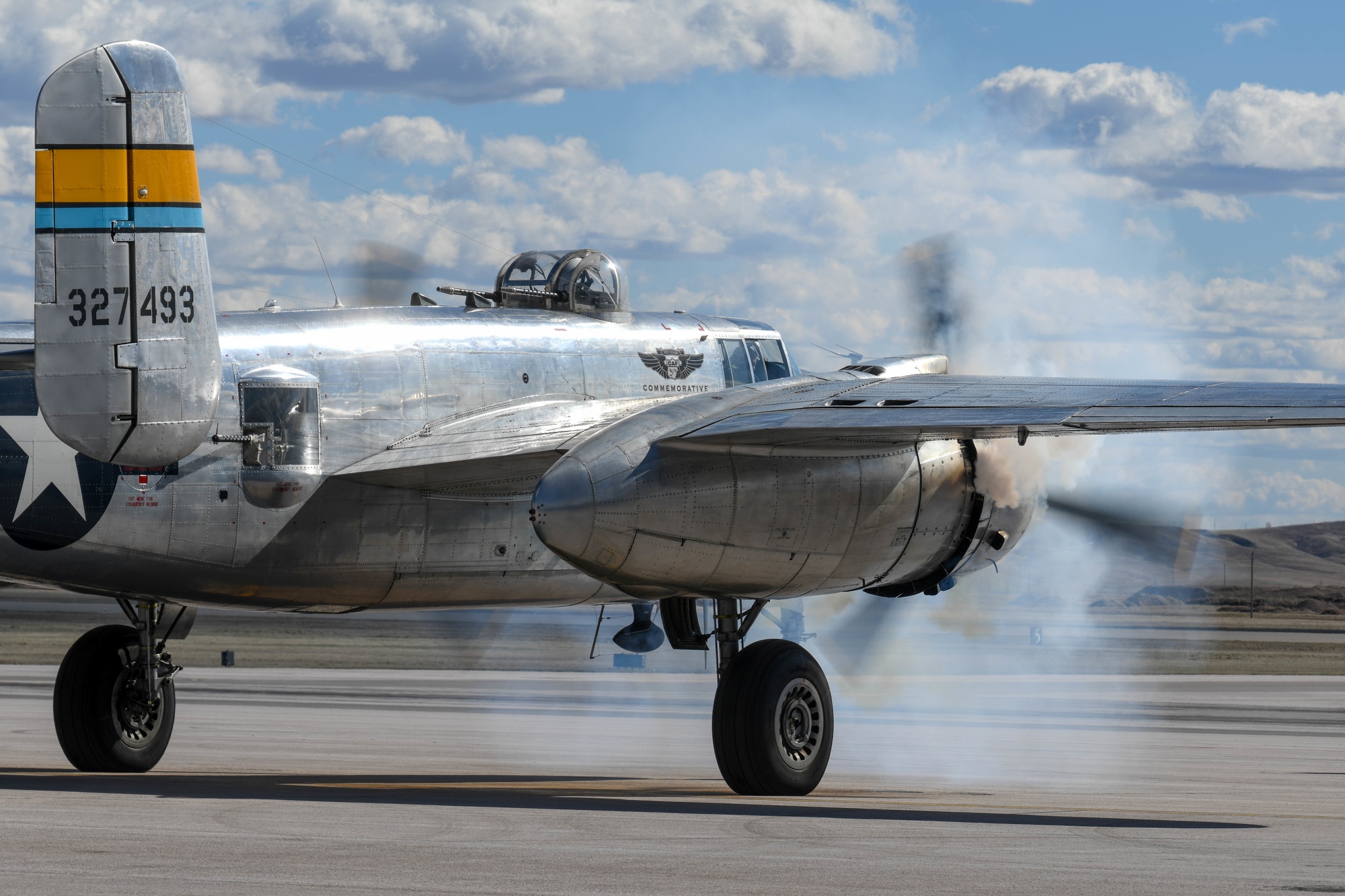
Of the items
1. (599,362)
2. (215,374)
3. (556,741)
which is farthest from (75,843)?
(556,741)

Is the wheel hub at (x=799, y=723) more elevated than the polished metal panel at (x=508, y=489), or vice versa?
the polished metal panel at (x=508, y=489)

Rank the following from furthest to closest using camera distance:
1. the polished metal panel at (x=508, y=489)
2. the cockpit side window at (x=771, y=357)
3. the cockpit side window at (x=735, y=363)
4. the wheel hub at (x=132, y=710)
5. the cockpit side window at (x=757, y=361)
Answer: the cockpit side window at (x=771, y=357)
the cockpit side window at (x=757, y=361)
the cockpit side window at (x=735, y=363)
the wheel hub at (x=132, y=710)
the polished metal panel at (x=508, y=489)

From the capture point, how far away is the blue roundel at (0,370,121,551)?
1455cm

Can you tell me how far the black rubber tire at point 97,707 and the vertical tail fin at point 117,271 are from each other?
17.9 feet

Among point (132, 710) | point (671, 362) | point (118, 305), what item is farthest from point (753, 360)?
point (118, 305)

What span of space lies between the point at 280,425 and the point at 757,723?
209 inches

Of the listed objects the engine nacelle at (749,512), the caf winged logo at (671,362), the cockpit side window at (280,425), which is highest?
the caf winged logo at (671,362)

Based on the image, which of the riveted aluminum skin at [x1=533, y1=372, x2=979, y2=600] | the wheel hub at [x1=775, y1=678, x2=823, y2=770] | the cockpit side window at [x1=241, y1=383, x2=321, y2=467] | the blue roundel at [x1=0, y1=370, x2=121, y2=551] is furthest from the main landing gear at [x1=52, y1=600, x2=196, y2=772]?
the wheel hub at [x1=775, y1=678, x2=823, y2=770]

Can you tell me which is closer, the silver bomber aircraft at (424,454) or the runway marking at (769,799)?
the silver bomber aircraft at (424,454)

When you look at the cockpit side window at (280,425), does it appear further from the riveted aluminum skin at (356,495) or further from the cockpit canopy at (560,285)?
the cockpit canopy at (560,285)

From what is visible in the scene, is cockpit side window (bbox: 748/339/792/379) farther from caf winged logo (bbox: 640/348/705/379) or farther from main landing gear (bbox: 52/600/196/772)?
main landing gear (bbox: 52/600/196/772)

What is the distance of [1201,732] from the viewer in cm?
3256

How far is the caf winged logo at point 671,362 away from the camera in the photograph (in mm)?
18766

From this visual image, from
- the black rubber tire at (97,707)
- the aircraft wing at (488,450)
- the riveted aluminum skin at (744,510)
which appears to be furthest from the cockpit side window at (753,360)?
the black rubber tire at (97,707)
